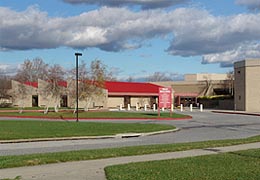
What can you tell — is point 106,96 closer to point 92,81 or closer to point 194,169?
point 92,81

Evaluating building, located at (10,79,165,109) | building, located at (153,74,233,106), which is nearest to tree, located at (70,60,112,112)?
building, located at (10,79,165,109)

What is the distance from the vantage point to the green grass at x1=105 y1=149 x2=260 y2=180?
353 inches

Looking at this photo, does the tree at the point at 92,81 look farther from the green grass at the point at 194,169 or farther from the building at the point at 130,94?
the green grass at the point at 194,169

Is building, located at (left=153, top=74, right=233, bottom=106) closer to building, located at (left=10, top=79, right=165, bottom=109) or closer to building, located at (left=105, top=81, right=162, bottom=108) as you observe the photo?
building, located at (left=105, top=81, right=162, bottom=108)

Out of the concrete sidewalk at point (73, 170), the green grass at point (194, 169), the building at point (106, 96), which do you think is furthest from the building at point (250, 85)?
the green grass at point (194, 169)

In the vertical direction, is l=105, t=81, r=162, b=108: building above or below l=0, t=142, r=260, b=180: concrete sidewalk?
above

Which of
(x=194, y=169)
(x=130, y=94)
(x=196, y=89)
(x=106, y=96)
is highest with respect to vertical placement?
(x=196, y=89)

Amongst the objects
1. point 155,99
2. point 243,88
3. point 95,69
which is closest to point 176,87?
point 155,99

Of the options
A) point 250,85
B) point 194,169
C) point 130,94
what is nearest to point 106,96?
point 130,94

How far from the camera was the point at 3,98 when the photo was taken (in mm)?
73188

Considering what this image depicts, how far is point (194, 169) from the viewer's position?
9906 millimetres

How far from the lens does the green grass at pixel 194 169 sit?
8.98 m

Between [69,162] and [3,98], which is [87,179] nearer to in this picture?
[69,162]

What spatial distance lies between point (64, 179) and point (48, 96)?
173ft
